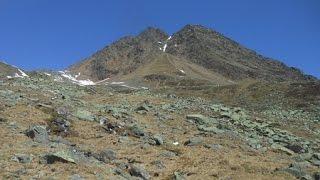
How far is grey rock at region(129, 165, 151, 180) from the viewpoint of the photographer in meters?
23.6

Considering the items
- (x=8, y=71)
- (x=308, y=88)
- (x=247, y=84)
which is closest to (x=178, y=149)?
(x=308, y=88)

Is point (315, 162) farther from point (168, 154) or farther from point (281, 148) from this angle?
point (168, 154)

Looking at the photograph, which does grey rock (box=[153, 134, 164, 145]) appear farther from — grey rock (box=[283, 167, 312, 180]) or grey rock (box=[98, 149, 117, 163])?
grey rock (box=[283, 167, 312, 180])

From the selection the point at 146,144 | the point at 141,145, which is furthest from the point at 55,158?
the point at 146,144

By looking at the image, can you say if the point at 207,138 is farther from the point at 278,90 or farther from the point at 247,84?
the point at 247,84

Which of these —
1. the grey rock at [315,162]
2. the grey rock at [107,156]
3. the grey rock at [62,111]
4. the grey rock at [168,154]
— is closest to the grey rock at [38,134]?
the grey rock at [107,156]

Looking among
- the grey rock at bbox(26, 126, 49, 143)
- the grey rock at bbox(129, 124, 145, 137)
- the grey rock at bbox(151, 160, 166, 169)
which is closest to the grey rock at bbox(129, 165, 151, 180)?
the grey rock at bbox(151, 160, 166, 169)

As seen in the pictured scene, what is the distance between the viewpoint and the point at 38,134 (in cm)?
2783

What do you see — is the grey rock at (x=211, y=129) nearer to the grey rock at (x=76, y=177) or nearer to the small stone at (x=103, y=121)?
the small stone at (x=103, y=121)

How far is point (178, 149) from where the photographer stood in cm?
2988

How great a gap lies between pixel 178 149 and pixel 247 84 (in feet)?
204

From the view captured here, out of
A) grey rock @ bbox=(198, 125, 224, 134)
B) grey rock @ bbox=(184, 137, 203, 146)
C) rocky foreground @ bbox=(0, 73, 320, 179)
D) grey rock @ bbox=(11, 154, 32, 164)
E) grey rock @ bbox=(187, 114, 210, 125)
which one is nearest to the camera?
grey rock @ bbox=(11, 154, 32, 164)

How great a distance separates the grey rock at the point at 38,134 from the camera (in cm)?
2727

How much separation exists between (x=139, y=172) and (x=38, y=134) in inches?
277
